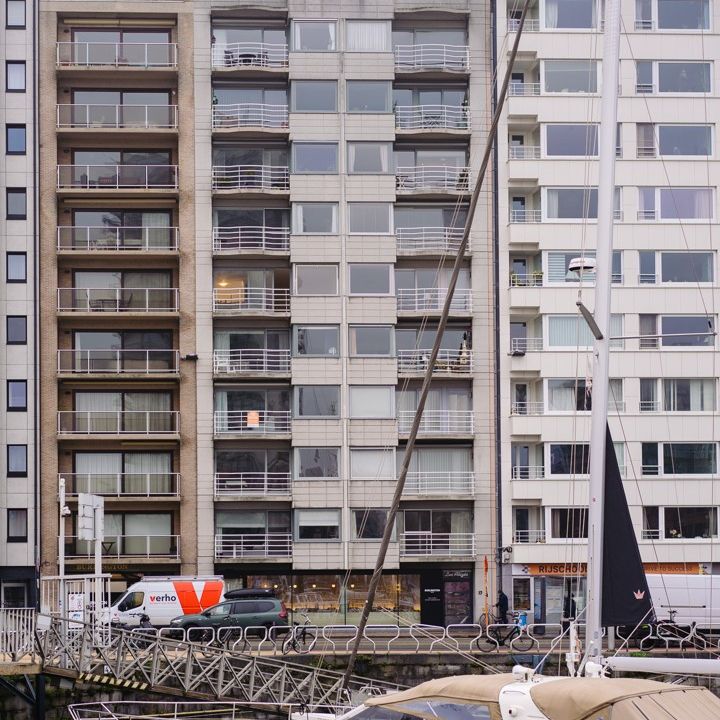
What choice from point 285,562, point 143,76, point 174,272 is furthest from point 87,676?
point 143,76

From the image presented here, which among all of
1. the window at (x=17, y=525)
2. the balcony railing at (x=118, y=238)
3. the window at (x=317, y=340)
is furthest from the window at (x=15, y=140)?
the window at (x=17, y=525)

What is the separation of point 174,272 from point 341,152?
9712mm

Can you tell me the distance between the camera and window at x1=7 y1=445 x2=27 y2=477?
207ft

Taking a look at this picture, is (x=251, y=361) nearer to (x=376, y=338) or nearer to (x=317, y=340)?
(x=317, y=340)

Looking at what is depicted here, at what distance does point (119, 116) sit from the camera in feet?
219

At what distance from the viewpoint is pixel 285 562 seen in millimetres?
63812

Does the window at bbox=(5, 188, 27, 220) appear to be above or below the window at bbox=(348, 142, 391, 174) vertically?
below

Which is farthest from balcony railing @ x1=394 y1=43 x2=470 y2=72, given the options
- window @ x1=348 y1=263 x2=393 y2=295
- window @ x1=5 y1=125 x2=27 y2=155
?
window @ x1=5 y1=125 x2=27 y2=155

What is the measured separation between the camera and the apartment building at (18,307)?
2467 inches

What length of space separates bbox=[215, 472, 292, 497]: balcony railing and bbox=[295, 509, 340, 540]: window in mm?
1336

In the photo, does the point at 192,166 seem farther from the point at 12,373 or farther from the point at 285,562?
the point at 285,562

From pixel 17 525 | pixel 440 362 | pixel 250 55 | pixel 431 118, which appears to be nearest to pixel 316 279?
pixel 440 362

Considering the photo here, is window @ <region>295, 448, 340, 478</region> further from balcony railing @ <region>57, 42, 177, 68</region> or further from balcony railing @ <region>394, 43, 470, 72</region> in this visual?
balcony railing @ <region>57, 42, 177, 68</region>

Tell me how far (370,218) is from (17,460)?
19589 mm
